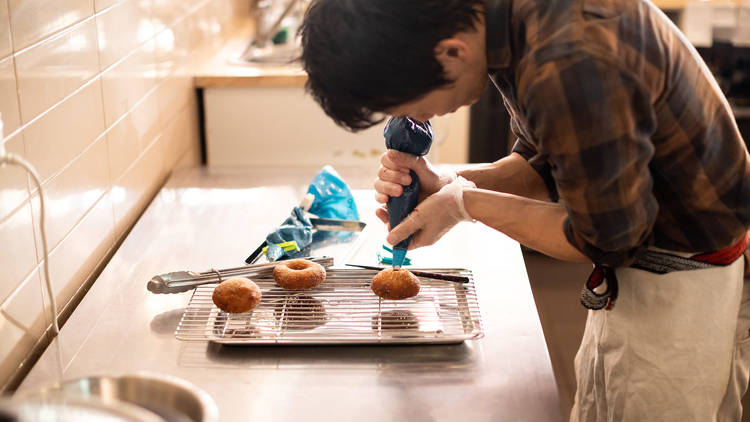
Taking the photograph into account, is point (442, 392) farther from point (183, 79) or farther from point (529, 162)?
point (183, 79)

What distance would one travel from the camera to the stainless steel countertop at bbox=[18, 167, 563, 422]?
1.06 metres

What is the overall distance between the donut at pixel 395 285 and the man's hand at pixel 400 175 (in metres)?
0.14

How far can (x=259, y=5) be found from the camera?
287cm

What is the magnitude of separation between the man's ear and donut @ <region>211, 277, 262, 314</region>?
1.51 ft

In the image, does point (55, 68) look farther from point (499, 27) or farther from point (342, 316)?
point (499, 27)

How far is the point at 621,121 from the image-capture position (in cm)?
94

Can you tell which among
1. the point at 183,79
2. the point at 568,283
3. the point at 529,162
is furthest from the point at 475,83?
the point at 568,283

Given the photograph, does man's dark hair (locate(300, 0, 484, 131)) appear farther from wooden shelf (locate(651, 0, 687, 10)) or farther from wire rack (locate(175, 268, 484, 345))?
wooden shelf (locate(651, 0, 687, 10))

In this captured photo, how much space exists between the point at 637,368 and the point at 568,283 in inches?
79.7

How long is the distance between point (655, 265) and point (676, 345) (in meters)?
0.13

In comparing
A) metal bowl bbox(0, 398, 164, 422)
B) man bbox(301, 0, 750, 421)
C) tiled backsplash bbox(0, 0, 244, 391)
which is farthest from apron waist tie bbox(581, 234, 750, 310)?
tiled backsplash bbox(0, 0, 244, 391)

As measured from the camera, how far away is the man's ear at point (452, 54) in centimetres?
101

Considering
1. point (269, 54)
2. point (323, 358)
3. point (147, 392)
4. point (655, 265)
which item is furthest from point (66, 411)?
point (269, 54)

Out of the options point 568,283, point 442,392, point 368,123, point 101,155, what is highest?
point 368,123
